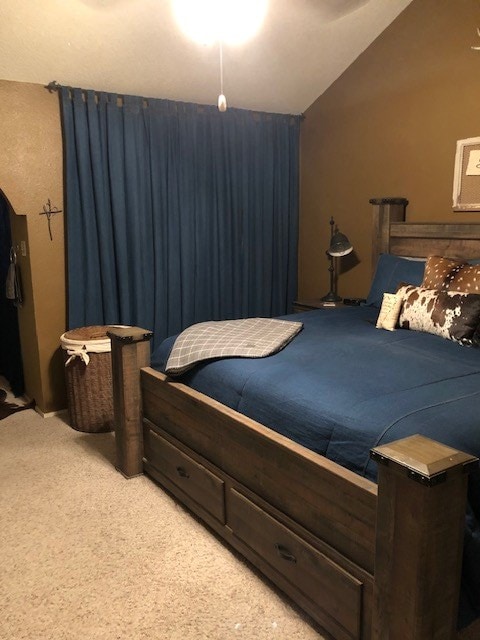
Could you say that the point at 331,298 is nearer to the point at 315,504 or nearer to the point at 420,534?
the point at 315,504

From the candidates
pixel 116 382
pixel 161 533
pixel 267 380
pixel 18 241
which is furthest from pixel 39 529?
pixel 18 241

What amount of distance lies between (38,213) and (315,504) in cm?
247

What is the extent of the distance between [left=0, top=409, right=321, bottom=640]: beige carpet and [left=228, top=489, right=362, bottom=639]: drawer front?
0.12 meters

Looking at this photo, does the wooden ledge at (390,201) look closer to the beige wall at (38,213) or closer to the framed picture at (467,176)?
the framed picture at (467,176)

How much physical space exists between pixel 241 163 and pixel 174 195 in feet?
1.97

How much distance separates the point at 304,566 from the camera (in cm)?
164

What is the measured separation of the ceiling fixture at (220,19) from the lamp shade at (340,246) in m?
1.25

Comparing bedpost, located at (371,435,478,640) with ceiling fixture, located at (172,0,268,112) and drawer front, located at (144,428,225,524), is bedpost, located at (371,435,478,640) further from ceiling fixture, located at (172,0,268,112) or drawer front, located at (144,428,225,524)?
ceiling fixture, located at (172,0,268,112)

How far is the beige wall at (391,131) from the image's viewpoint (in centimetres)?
307

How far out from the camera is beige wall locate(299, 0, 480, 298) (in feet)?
10.1

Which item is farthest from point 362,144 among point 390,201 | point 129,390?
point 129,390

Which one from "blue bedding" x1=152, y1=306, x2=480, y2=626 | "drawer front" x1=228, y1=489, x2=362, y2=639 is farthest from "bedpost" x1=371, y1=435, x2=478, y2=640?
"drawer front" x1=228, y1=489, x2=362, y2=639

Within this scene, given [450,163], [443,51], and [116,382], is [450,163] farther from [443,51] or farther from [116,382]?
[116,382]

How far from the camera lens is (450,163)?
315 centimetres
